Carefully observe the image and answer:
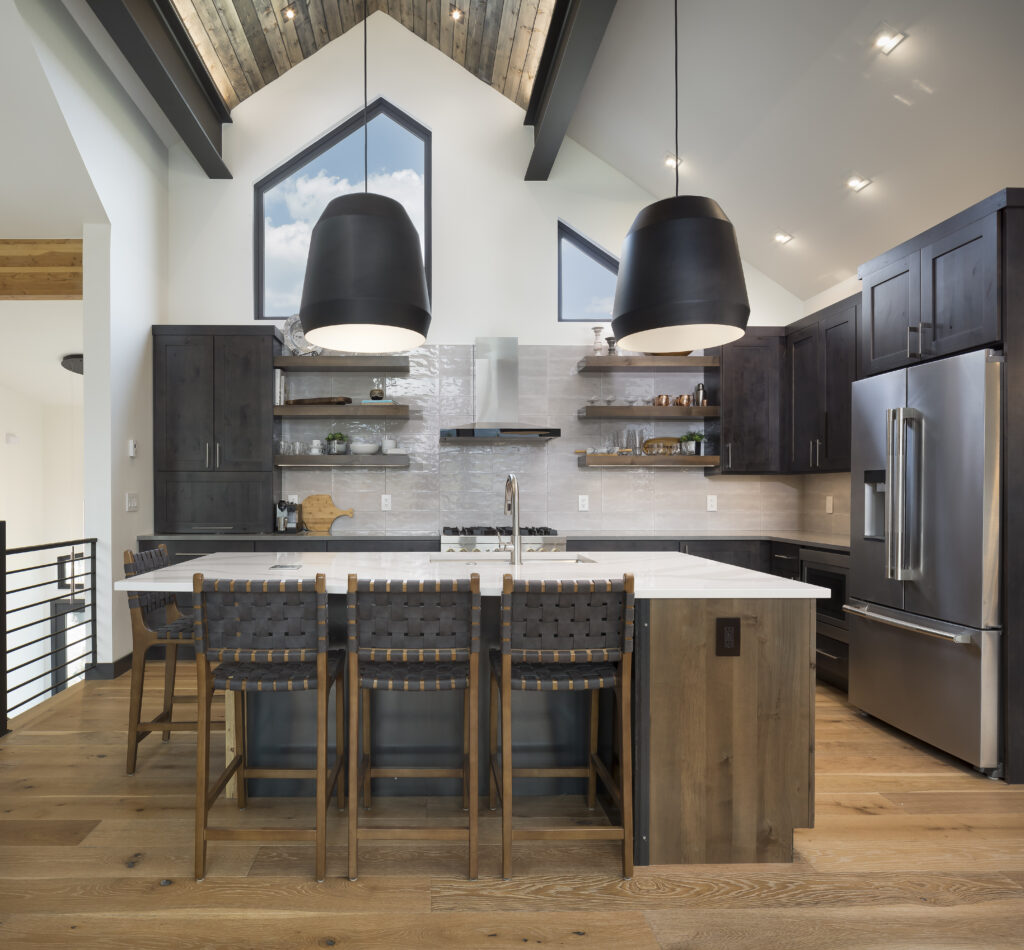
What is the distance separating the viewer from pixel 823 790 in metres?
2.81

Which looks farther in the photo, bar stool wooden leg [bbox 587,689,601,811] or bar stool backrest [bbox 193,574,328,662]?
bar stool wooden leg [bbox 587,689,601,811]

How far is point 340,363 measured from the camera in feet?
16.4

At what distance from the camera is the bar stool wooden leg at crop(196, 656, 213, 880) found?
2.12m

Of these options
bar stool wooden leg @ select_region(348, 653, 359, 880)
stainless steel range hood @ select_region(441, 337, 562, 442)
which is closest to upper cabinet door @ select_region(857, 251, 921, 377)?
stainless steel range hood @ select_region(441, 337, 562, 442)

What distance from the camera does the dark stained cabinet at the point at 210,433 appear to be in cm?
485

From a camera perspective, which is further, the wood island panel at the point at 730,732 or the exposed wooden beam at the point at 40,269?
the exposed wooden beam at the point at 40,269

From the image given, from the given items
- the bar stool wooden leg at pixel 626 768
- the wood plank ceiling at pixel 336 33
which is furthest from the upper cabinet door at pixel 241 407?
the bar stool wooden leg at pixel 626 768

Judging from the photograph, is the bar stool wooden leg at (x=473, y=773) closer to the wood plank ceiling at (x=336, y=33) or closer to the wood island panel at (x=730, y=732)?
the wood island panel at (x=730, y=732)

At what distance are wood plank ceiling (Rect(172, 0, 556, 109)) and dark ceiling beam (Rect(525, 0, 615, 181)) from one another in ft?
0.73

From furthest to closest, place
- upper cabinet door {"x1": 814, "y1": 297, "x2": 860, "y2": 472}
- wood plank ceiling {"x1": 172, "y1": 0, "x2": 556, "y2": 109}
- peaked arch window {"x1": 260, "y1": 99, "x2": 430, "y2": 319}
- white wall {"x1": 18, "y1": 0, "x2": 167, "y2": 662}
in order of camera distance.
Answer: peaked arch window {"x1": 260, "y1": 99, "x2": 430, "y2": 319} → wood plank ceiling {"x1": 172, "y1": 0, "x2": 556, "y2": 109} → upper cabinet door {"x1": 814, "y1": 297, "x2": 860, "y2": 472} → white wall {"x1": 18, "y1": 0, "x2": 167, "y2": 662}

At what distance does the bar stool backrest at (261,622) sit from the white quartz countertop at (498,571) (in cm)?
12

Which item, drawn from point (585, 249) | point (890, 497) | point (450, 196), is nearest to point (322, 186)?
point (450, 196)

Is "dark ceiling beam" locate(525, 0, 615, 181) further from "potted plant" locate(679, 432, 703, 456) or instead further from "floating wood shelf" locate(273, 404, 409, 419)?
"potted plant" locate(679, 432, 703, 456)

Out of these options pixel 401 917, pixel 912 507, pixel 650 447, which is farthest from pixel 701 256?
pixel 650 447
